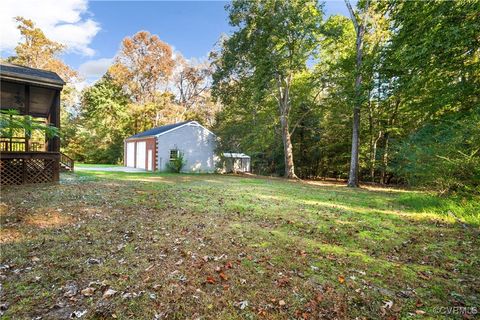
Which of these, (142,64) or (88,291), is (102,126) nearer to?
(142,64)

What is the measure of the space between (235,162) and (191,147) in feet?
15.5

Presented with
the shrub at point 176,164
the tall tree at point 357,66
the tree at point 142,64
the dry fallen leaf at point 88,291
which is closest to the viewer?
the dry fallen leaf at point 88,291

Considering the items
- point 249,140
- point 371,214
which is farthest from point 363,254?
point 249,140

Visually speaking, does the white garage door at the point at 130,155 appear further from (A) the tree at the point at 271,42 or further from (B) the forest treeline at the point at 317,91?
(A) the tree at the point at 271,42

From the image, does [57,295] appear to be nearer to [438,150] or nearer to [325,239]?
[325,239]

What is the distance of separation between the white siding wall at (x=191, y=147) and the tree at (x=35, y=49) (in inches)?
620

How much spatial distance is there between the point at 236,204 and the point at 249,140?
13.0 meters

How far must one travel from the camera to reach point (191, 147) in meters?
21.5

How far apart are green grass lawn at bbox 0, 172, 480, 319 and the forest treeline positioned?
12.5 ft

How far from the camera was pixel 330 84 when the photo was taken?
18.2 meters

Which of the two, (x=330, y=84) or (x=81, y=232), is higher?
(x=330, y=84)

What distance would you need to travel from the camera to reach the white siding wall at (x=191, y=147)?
2039 cm

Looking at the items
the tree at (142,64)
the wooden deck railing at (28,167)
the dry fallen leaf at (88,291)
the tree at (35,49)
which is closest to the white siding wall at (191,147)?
the wooden deck railing at (28,167)

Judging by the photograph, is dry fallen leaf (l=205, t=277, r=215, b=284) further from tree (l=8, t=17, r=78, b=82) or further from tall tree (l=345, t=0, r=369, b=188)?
tree (l=8, t=17, r=78, b=82)
